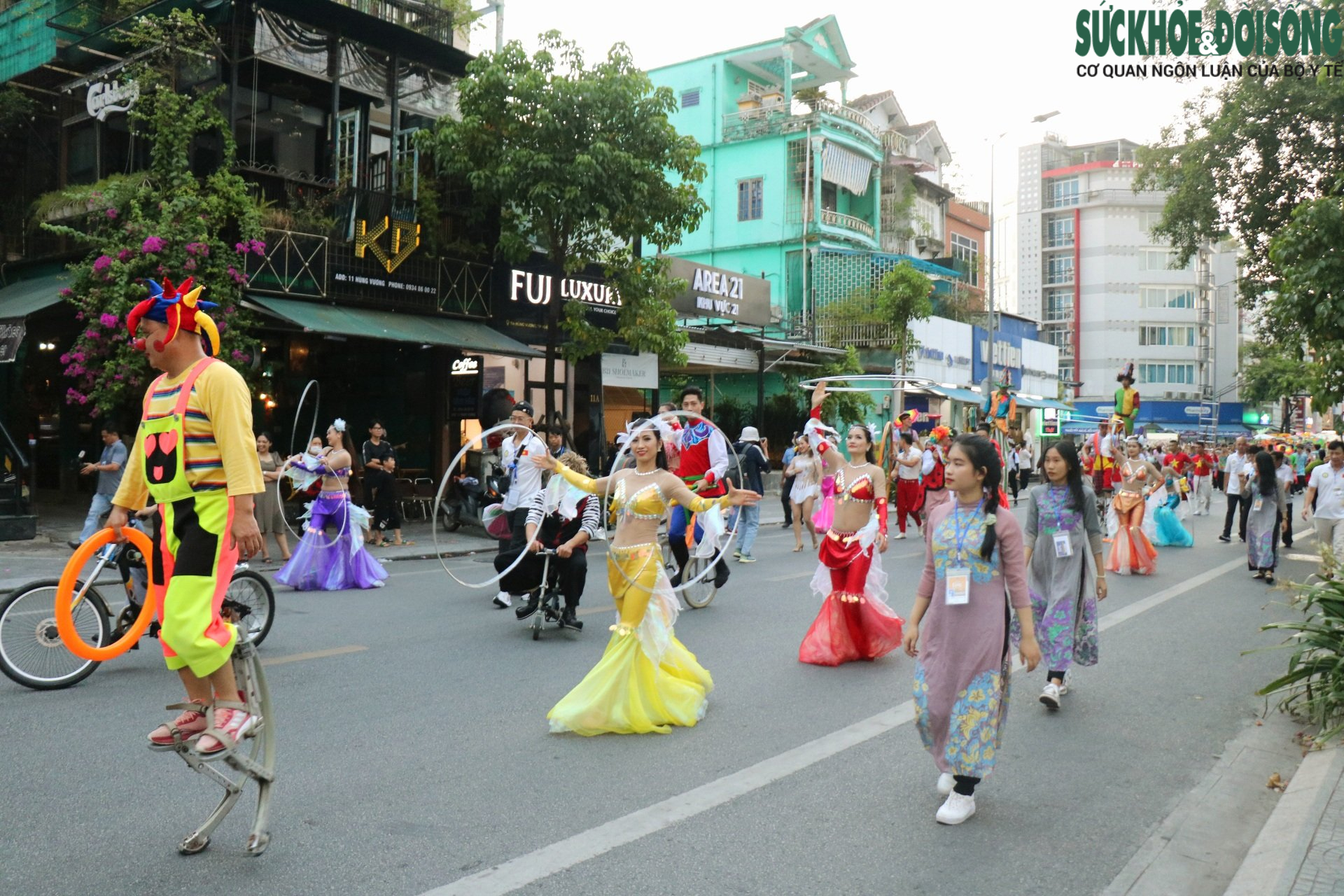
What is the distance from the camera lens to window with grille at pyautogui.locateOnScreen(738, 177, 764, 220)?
1425 inches

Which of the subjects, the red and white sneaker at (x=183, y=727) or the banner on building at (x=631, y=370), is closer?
the red and white sneaker at (x=183, y=727)

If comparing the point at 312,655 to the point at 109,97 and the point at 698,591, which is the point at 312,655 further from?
the point at 109,97

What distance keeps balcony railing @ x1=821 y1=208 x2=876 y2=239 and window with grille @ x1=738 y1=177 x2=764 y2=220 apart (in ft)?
7.38

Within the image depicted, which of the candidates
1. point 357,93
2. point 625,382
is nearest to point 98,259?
point 357,93

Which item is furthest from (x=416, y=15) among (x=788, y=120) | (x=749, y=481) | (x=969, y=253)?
(x=969, y=253)

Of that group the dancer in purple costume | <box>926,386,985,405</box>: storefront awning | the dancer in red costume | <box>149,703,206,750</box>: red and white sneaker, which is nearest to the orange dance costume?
the dancer in red costume

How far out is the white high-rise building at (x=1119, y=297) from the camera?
73812 millimetres

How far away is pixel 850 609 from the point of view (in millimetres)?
8023

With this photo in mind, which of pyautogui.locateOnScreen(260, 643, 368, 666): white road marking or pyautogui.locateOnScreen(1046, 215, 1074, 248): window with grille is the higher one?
pyautogui.locateOnScreen(1046, 215, 1074, 248): window with grille

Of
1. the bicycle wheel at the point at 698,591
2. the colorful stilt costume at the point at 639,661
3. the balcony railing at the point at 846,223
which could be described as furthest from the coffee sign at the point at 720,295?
the colorful stilt costume at the point at 639,661

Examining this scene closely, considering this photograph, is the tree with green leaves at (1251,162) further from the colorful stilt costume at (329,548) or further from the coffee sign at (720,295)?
the colorful stilt costume at (329,548)

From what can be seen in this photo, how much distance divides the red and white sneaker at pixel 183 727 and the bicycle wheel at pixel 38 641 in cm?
315

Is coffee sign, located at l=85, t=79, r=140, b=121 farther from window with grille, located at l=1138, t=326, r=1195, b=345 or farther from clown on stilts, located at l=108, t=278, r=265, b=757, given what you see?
window with grille, located at l=1138, t=326, r=1195, b=345

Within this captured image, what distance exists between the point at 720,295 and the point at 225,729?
76.7 feet
